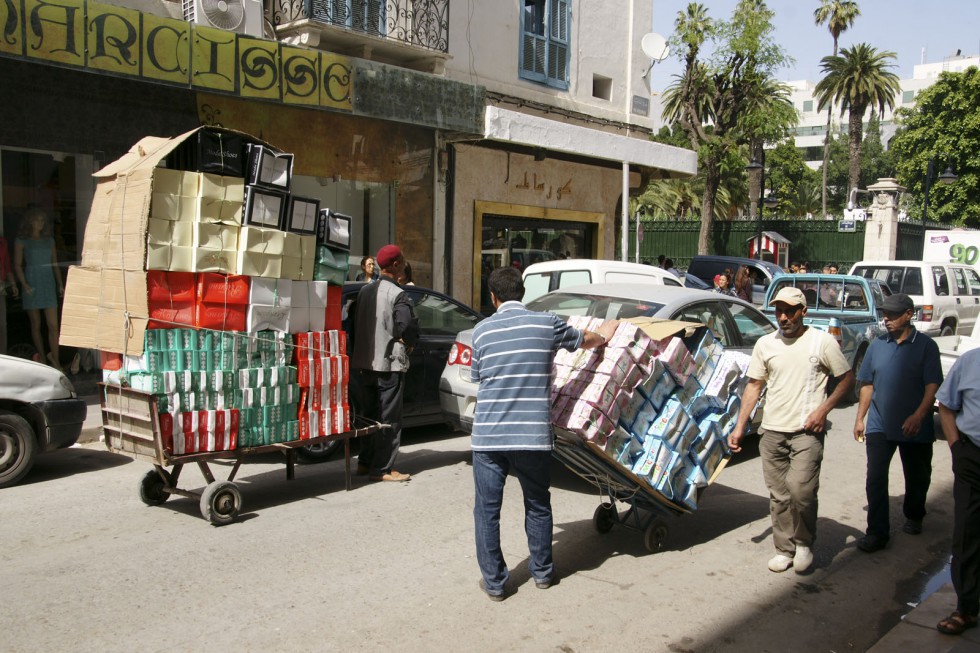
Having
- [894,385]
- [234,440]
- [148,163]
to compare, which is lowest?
[234,440]

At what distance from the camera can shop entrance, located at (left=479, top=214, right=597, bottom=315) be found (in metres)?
16.8

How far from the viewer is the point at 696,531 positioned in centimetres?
604

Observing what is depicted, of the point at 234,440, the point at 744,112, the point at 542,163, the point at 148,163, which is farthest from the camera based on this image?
the point at 744,112

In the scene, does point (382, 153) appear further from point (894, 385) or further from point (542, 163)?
point (894, 385)

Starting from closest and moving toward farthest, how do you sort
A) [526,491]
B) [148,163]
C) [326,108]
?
[526,491] < [148,163] < [326,108]

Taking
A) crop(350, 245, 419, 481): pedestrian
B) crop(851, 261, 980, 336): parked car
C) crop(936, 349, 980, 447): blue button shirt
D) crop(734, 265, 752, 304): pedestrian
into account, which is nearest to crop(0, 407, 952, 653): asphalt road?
crop(350, 245, 419, 481): pedestrian

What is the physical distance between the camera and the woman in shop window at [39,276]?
10.4 m

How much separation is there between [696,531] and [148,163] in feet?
15.0

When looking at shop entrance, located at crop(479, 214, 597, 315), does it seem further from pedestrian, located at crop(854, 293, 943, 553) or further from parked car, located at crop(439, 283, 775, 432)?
pedestrian, located at crop(854, 293, 943, 553)

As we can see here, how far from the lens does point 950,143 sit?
126ft

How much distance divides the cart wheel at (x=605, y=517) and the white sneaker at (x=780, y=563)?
1028mm

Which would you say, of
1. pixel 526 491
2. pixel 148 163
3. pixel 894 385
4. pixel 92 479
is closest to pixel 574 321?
pixel 526 491

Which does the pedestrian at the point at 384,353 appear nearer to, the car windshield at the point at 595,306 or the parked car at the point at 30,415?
the car windshield at the point at 595,306

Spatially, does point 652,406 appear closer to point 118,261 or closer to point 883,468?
point 883,468
